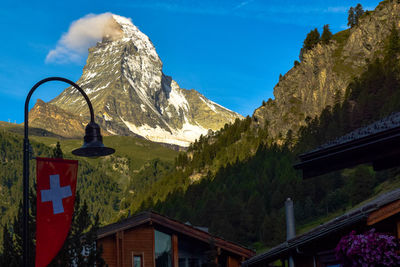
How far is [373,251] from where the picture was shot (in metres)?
13.5

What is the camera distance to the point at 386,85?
655 ft

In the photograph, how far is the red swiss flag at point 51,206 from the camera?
13992 millimetres

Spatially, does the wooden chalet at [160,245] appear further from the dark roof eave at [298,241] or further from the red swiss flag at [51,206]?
the red swiss flag at [51,206]

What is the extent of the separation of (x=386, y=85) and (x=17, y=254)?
7485 inches

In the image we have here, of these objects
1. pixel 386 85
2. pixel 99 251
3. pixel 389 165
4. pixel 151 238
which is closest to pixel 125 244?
pixel 151 238

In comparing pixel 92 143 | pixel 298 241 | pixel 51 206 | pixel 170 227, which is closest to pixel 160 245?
pixel 170 227

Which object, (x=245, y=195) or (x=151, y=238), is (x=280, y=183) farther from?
(x=151, y=238)

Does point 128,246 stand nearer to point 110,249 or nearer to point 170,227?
point 110,249

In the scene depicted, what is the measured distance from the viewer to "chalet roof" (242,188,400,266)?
15.7 metres

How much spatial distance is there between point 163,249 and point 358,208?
2140cm

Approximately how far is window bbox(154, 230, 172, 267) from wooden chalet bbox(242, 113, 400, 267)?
14938mm

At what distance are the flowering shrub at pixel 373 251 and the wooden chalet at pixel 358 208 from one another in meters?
1.54

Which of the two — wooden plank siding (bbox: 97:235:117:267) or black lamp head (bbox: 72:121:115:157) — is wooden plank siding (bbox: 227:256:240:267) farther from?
black lamp head (bbox: 72:121:115:157)

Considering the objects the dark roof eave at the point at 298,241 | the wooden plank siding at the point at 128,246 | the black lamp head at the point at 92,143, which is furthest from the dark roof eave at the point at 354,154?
the wooden plank siding at the point at 128,246
